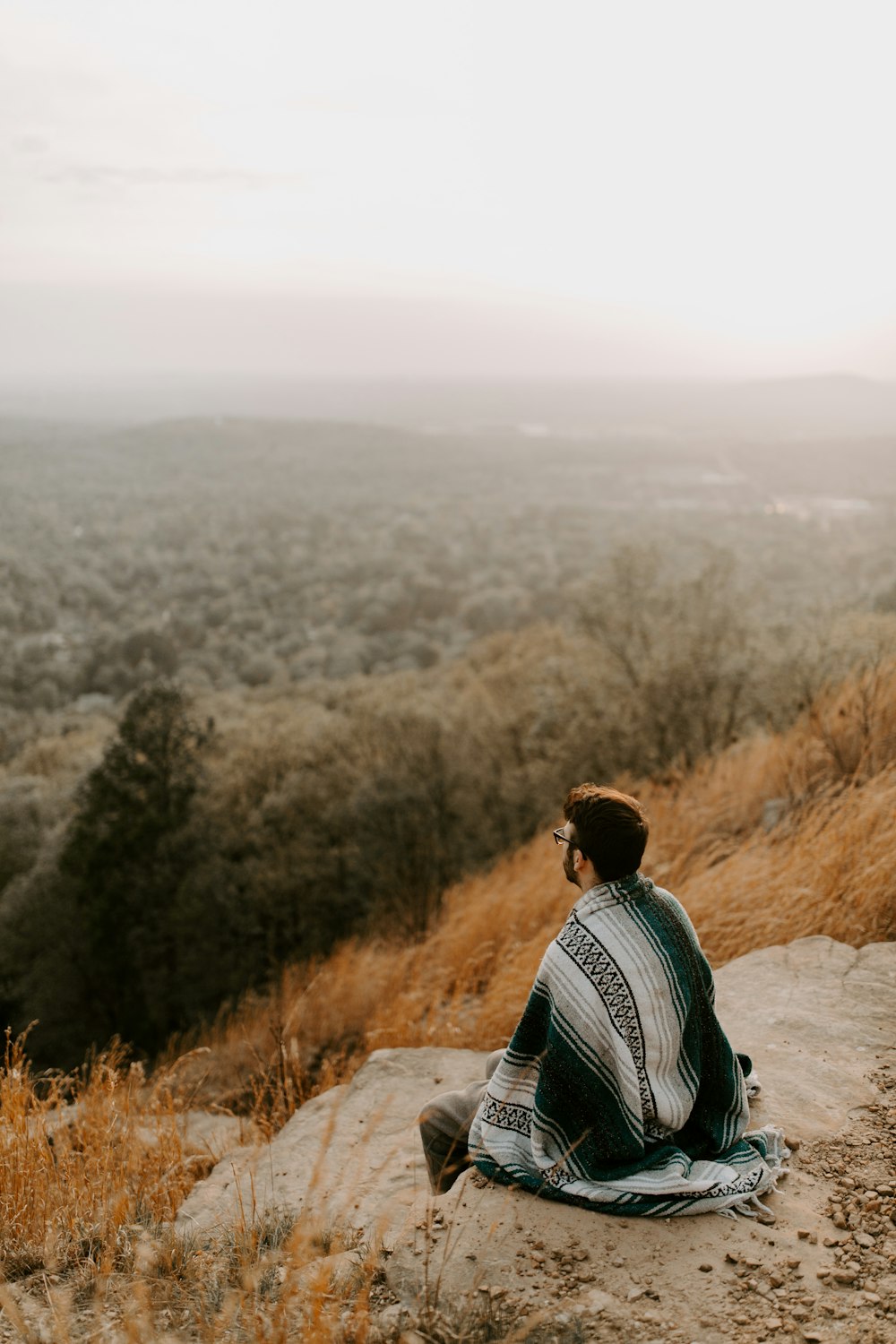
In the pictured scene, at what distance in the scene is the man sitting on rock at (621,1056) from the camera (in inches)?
108

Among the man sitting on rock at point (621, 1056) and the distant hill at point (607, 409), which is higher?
the distant hill at point (607, 409)

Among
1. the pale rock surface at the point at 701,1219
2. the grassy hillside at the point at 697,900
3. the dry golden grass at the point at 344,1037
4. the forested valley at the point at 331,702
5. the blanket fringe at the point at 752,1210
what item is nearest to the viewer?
the pale rock surface at the point at 701,1219

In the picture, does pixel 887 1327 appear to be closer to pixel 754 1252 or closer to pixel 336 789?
pixel 754 1252

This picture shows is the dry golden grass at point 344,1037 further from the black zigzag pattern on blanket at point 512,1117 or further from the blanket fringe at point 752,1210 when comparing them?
the blanket fringe at point 752,1210

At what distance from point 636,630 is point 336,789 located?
729cm

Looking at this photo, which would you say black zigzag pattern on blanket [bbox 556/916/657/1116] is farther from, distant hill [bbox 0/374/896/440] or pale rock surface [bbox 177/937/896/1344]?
distant hill [bbox 0/374/896/440]

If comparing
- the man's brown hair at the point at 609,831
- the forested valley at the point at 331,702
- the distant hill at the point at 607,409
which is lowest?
the forested valley at the point at 331,702

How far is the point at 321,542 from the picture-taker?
89250 mm

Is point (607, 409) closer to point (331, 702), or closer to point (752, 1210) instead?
point (331, 702)

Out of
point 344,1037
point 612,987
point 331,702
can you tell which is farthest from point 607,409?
point 612,987

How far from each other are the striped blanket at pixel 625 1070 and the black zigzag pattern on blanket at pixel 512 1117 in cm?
4

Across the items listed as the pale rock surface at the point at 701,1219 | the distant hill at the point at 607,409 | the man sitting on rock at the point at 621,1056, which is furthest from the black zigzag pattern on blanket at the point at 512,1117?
the distant hill at the point at 607,409

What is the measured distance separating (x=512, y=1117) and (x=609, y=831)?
113cm

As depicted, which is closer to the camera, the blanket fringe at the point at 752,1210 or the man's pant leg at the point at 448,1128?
the blanket fringe at the point at 752,1210
